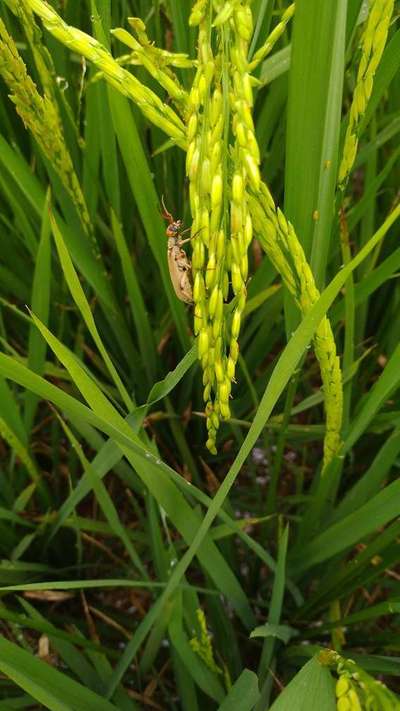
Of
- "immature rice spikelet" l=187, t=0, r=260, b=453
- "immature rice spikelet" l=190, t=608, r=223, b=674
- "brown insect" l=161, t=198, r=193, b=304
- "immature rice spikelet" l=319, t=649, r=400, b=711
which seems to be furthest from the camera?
"immature rice spikelet" l=190, t=608, r=223, b=674

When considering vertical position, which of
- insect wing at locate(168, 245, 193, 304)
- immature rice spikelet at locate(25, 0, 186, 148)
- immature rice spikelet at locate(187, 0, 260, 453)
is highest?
immature rice spikelet at locate(25, 0, 186, 148)

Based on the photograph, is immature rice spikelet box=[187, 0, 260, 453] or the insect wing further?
the insect wing

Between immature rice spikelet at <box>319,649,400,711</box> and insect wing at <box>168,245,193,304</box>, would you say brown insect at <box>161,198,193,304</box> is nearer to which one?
insect wing at <box>168,245,193,304</box>

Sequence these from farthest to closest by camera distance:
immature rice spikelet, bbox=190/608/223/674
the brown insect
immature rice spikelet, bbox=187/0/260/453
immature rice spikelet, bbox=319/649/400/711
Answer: immature rice spikelet, bbox=190/608/223/674, the brown insect, immature rice spikelet, bbox=319/649/400/711, immature rice spikelet, bbox=187/0/260/453

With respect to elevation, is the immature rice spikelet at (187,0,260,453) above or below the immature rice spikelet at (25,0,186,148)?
below

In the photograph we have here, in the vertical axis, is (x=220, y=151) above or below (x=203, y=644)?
above

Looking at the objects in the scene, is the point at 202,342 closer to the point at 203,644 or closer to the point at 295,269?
the point at 295,269

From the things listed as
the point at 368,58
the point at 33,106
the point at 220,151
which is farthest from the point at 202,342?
the point at 33,106

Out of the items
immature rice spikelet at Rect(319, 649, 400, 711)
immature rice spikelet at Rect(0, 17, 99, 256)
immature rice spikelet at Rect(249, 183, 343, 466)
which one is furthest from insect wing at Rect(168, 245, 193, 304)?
immature rice spikelet at Rect(319, 649, 400, 711)

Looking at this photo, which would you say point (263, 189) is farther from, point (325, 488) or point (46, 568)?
point (46, 568)
